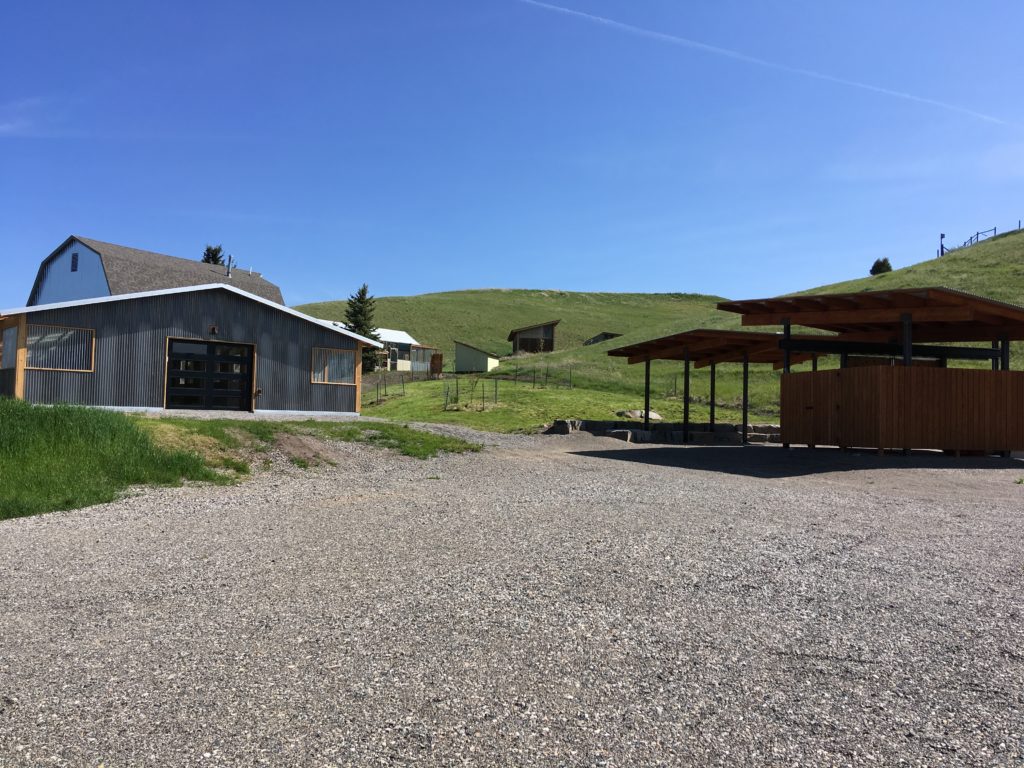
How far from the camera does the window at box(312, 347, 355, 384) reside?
21109 mm

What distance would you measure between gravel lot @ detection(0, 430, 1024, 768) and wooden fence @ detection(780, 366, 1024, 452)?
870 cm

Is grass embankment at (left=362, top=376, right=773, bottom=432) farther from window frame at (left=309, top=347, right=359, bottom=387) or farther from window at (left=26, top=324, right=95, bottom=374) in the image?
window at (left=26, top=324, right=95, bottom=374)

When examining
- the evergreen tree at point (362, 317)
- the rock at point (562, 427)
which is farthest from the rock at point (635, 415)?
the evergreen tree at point (362, 317)

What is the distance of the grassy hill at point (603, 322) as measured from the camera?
110ft

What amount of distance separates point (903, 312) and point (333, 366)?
15059 millimetres

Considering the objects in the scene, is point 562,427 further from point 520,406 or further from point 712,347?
point 520,406

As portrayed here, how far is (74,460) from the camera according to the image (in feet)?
33.2

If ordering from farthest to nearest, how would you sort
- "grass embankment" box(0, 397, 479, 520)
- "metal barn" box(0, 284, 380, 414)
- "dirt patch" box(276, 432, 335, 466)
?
"metal barn" box(0, 284, 380, 414)
"dirt patch" box(276, 432, 335, 466)
"grass embankment" box(0, 397, 479, 520)

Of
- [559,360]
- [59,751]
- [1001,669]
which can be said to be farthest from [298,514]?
[559,360]

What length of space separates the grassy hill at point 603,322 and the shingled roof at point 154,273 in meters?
8.50

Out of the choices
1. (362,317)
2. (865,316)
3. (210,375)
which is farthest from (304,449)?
(362,317)

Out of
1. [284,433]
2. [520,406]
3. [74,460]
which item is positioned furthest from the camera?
[520,406]

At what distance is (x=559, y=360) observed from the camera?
51.0 metres

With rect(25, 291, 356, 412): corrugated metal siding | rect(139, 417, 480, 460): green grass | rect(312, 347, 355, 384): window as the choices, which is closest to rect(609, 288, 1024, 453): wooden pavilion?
rect(139, 417, 480, 460): green grass
